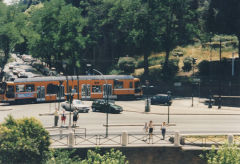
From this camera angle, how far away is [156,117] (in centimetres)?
4831

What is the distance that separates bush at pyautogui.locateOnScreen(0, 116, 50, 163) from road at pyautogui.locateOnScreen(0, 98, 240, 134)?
9805 mm

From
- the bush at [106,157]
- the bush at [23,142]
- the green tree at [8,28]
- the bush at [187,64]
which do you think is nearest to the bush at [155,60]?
the bush at [187,64]

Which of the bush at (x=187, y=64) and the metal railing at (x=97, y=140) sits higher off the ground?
the bush at (x=187, y=64)

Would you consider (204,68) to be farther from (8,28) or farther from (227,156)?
(227,156)

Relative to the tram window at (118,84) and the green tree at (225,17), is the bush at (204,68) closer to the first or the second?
the green tree at (225,17)

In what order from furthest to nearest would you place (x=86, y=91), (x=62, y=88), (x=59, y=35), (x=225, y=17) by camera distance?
1. (x=59, y=35)
2. (x=225, y=17)
3. (x=86, y=91)
4. (x=62, y=88)

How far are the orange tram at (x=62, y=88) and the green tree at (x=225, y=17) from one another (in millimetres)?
15419

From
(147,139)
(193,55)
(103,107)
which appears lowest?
(147,139)

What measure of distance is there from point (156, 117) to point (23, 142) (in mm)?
23096

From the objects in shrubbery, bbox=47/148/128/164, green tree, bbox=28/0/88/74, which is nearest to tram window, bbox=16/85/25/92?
green tree, bbox=28/0/88/74

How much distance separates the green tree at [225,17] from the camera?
62.6 metres

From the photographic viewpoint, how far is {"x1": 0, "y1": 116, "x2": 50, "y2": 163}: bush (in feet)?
90.1

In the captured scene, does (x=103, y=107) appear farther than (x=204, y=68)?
→ No

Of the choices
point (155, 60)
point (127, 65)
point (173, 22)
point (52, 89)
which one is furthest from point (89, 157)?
point (155, 60)
